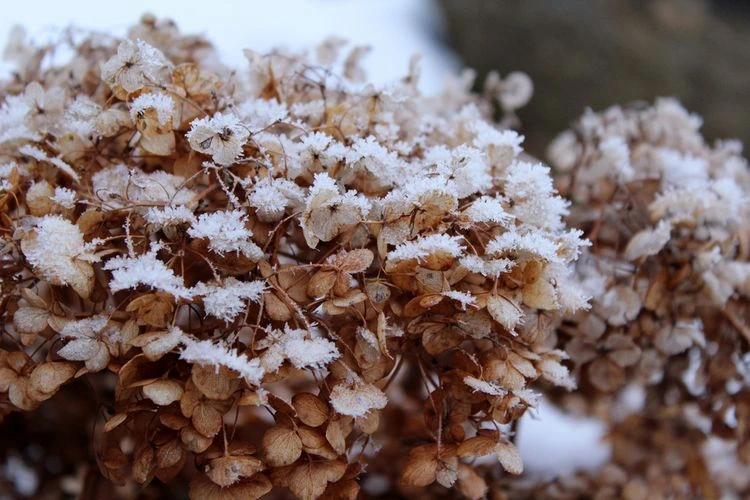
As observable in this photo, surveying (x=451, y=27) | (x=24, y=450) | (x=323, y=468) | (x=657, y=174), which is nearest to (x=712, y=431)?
(x=657, y=174)

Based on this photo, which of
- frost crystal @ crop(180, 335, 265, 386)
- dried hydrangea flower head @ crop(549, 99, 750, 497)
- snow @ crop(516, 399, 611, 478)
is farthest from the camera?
snow @ crop(516, 399, 611, 478)

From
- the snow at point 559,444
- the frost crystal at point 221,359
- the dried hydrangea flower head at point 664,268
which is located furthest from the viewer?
the snow at point 559,444

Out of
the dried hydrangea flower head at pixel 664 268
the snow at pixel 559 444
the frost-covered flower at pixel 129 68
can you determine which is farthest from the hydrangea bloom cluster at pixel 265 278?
the snow at pixel 559 444

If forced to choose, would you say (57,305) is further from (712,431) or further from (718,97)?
(718,97)

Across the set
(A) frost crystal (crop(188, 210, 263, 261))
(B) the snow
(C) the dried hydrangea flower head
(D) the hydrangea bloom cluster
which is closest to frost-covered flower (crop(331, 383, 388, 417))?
(D) the hydrangea bloom cluster

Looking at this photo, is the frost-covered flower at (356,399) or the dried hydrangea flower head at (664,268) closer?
the frost-covered flower at (356,399)

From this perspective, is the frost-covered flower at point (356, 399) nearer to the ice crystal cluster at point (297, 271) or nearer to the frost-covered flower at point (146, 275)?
the ice crystal cluster at point (297, 271)

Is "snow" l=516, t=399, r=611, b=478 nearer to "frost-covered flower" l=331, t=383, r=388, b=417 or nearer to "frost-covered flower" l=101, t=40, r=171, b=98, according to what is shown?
"frost-covered flower" l=331, t=383, r=388, b=417

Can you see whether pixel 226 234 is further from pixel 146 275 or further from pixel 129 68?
pixel 129 68
